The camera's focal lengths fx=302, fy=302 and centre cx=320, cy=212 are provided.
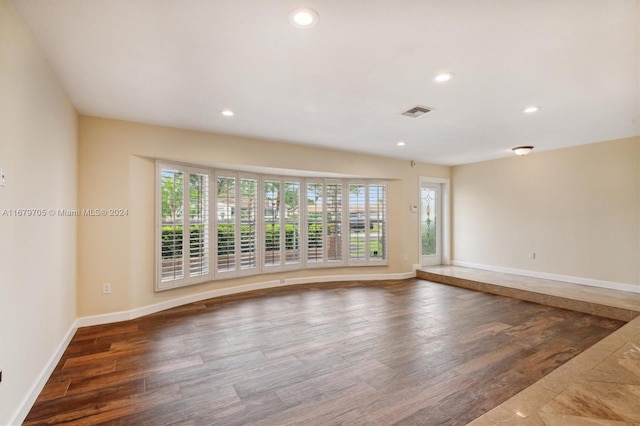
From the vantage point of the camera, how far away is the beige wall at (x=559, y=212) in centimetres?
466

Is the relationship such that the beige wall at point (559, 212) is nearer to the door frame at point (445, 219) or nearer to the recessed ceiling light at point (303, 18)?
the door frame at point (445, 219)

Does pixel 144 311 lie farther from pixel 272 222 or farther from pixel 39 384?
pixel 272 222

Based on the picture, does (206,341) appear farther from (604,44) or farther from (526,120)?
(526,120)

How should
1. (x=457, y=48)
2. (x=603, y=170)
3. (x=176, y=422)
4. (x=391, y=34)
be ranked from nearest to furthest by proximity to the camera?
(x=176, y=422)
(x=391, y=34)
(x=457, y=48)
(x=603, y=170)

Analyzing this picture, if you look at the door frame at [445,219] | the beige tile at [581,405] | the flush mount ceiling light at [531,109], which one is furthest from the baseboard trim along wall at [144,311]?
the flush mount ceiling light at [531,109]

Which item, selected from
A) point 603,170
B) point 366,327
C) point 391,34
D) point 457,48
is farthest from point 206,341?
point 603,170

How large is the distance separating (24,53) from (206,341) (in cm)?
278

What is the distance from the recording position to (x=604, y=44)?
7.08 feet

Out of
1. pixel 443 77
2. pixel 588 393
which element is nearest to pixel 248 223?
pixel 443 77

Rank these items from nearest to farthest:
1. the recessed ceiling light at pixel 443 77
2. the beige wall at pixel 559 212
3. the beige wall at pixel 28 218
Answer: the beige wall at pixel 28 218, the recessed ceiling light at pixel 443 77, the beige wall at pixel 559 212

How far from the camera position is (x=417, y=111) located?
11.6ft

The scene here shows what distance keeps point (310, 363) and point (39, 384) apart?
2064 mm

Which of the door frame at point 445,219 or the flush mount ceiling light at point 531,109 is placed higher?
the flush mount ceiling light at point 531,109

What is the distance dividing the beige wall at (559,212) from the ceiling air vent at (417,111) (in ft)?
11.6
